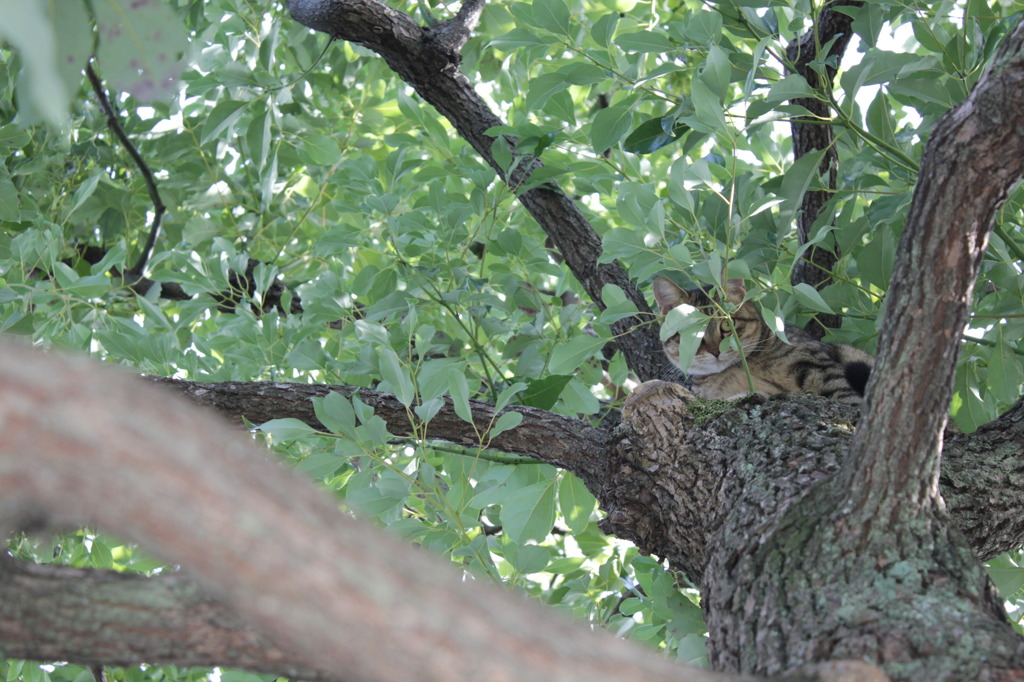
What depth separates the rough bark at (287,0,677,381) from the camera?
312 cm

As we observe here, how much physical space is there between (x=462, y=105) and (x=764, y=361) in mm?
1724

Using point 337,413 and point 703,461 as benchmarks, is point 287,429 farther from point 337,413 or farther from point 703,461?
point 703,461

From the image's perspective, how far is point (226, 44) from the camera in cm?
349

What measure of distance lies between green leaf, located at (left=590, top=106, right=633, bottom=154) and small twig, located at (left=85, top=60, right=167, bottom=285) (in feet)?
7.14

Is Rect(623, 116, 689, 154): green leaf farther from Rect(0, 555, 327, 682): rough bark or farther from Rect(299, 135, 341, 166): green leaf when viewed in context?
Rect(0, 555, 327, 682): rough bark

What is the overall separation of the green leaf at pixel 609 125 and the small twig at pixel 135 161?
2.18 meters

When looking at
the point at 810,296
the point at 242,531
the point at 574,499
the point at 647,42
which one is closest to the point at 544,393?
the point at 574,499

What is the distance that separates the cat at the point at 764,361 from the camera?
3.50 m

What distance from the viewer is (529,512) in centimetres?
246

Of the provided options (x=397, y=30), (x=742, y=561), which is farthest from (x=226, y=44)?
(x=742, y=561)

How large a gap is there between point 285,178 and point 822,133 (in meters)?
2.60

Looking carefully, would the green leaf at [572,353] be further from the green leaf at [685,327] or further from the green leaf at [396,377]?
the green leaf at [396,377]

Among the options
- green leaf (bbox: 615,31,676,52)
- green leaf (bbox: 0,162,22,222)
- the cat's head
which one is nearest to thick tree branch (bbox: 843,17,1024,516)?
green leaf (bbox: 615,31,676,52)

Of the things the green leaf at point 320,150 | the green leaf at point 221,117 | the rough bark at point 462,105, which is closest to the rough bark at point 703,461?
the rough bark at point 462,105
